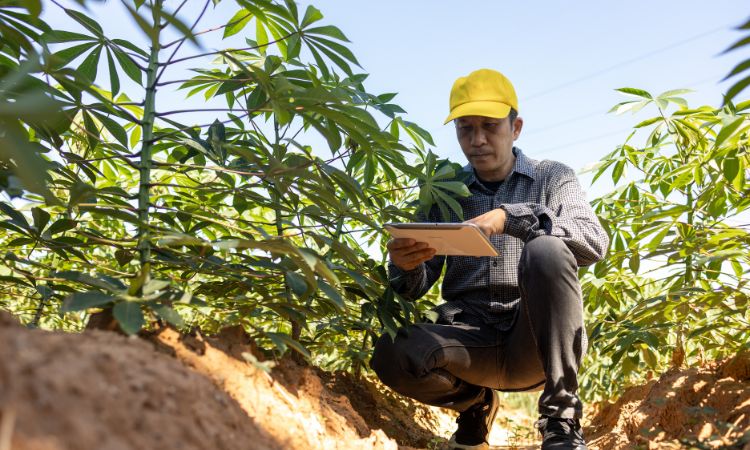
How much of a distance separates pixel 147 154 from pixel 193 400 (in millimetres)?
745

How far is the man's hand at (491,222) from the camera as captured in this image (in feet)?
6.45

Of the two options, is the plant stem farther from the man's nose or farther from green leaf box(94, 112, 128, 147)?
the man's nose

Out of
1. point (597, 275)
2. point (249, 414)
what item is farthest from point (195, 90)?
point (597, 275)

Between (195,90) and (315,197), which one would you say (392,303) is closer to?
(315,197)

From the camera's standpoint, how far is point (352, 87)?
228cm

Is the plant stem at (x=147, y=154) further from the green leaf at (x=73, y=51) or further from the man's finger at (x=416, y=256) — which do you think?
the man's finger at (x=416, y=256)

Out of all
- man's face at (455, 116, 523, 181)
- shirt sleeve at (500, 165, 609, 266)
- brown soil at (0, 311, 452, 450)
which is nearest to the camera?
brown soil at (0, 311, 452, 450)

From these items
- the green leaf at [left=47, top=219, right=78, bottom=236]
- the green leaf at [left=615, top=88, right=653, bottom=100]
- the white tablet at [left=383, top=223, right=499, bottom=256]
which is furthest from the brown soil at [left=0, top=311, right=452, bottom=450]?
the green leaf at [left=615, top=88, right=653, bottom=100]

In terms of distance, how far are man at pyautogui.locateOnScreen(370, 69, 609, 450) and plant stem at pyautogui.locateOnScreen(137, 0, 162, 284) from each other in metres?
0.80

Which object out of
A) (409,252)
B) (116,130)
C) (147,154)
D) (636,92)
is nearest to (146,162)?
(147,154)

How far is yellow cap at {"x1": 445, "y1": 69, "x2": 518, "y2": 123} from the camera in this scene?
7.87ft

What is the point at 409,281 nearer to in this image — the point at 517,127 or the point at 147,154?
the point at 517,127

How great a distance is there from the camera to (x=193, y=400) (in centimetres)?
117

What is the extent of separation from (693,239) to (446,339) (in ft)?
3.08
